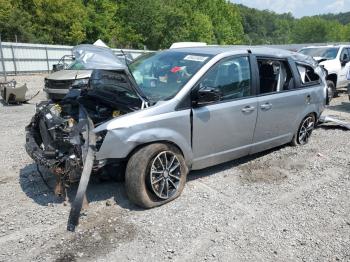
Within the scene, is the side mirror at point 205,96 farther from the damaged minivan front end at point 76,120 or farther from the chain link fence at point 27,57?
the chain link fence at point 27,57

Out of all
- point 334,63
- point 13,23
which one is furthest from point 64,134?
point 13,23

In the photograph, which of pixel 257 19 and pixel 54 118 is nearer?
pixel 54 118

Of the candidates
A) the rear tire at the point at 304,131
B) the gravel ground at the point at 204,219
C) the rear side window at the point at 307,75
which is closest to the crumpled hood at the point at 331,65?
the rear side window at the point at 307,75

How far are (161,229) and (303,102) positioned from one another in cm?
356

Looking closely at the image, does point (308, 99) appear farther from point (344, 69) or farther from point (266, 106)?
point (344, 69)

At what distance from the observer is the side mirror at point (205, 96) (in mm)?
4250

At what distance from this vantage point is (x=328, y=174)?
5.37 m

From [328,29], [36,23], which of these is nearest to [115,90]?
[36,23]

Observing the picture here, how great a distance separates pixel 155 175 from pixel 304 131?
138 inches

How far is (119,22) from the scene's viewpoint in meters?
52.1

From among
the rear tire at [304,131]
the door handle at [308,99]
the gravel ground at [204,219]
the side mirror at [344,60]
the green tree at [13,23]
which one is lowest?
the gravel ground at [204,219]

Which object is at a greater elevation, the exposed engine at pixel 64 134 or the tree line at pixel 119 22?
the tree line at pixel 119 22

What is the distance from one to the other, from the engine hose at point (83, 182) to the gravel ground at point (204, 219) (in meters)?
0.15

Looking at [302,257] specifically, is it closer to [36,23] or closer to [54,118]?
[54,118]
